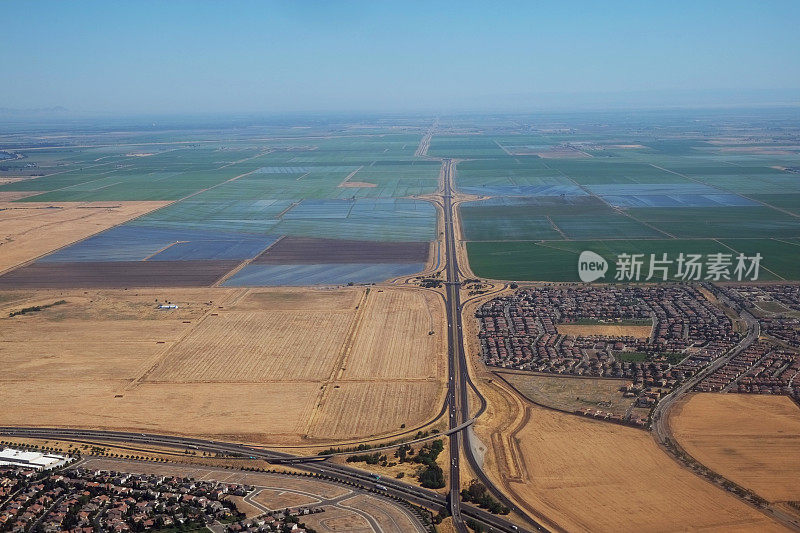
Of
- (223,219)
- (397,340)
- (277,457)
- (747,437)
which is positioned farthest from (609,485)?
(223,219)

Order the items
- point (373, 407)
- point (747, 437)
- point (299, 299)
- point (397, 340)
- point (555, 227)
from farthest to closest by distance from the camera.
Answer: point (555, 227) → point (299, 299) → point (397, 340) → point (373, 407) → point (747, 437)

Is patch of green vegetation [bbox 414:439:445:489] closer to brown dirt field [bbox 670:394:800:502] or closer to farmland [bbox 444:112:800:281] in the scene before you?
brown dirt field [bbox 670:394:800:502]

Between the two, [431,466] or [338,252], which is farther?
[338,252]

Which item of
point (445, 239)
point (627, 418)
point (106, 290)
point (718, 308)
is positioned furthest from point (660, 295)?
point (106, 290)

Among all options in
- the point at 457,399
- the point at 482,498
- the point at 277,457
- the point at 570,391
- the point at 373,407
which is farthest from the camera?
the point at 570,391

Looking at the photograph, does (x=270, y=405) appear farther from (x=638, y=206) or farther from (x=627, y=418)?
(x=638, y=206)

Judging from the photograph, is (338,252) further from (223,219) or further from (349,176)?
(349,176)
